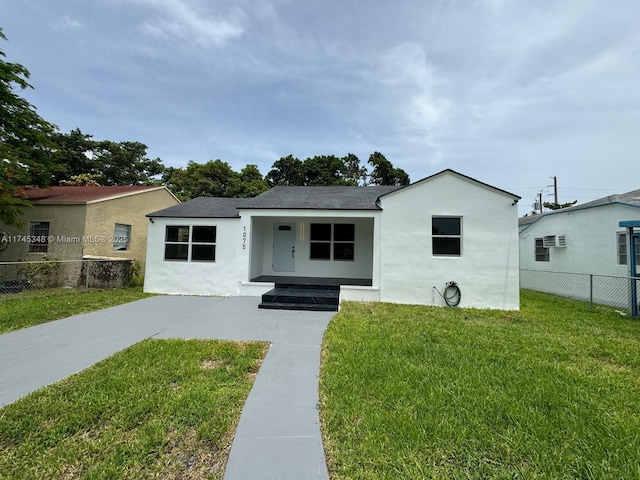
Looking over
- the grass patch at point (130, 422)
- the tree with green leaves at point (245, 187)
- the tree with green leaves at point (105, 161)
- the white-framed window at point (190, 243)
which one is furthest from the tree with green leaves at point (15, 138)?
the tree with green leaves at point (245, 187)

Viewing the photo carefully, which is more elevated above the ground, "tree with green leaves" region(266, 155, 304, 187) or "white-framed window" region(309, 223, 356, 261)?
"tree with green leaves" region(266, 155, 304, 187)

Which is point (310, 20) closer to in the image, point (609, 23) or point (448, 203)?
point (448, 203)

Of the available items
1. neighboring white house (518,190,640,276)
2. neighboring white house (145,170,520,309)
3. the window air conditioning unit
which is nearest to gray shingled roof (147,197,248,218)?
neighboring white house (145,170,520,309)

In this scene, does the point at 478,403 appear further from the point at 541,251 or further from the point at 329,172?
the point at 329,172

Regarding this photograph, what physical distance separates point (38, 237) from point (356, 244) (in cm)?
1354

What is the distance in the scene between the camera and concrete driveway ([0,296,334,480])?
2.16 m

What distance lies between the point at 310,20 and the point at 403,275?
8.16 metres

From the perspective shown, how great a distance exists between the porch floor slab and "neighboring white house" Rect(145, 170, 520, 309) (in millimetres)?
39

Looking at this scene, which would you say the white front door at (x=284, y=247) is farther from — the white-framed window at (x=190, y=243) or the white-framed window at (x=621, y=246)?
the white-framed window at (x=621, y=246)

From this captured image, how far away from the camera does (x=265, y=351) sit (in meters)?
4.28

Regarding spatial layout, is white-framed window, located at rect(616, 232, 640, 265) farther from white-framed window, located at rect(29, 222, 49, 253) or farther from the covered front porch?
white-framed window, located at rect(29, 222, 49, 253)

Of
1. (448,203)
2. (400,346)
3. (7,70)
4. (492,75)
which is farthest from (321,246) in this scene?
(7,70)

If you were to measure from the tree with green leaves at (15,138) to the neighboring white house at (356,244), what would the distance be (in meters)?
6.17

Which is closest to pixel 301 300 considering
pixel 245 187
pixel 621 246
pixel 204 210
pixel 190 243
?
pixel 190 243
